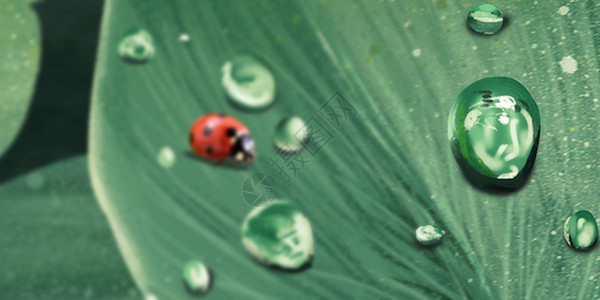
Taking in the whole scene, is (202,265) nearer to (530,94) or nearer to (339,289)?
(339,289)

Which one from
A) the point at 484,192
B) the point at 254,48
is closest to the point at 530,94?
the point at 484,192

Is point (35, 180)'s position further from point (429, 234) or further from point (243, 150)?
point (429, 234)

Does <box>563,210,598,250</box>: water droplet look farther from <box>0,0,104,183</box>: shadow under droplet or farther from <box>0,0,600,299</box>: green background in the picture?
<box>0,0,104,183</box>: shadow under droplet

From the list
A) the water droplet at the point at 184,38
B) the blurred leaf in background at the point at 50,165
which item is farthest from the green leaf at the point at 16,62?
the water droplet at the point at 184,38

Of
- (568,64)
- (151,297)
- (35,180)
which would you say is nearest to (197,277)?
(151,297)

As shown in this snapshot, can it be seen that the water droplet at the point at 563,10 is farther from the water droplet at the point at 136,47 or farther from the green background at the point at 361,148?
the water droplet at the point at 136,47

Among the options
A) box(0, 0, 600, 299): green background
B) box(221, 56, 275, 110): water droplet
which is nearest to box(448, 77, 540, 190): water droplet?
box(0, 0, 600, 299): green background

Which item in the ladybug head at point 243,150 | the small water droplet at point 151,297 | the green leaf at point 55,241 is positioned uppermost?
the ladybug head at point 243,150
